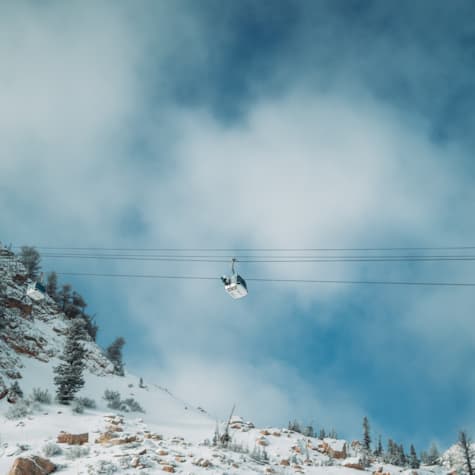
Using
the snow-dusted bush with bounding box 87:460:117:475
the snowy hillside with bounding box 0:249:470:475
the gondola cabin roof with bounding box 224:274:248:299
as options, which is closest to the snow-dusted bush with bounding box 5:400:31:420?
the snowy hillside with bounding box 0:249:470:475

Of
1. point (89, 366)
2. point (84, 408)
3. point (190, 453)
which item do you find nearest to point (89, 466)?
point (190, 453)

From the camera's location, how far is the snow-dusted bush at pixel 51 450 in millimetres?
15637

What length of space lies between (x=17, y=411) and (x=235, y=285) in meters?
16.7

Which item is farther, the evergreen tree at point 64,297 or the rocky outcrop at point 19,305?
the evergreen tree at point 64,297

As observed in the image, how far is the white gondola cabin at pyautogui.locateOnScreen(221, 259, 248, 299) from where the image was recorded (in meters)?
13.8

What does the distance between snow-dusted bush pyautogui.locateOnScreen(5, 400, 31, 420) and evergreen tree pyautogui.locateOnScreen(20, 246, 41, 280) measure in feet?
113

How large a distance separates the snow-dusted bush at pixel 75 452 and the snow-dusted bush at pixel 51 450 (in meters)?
0.31

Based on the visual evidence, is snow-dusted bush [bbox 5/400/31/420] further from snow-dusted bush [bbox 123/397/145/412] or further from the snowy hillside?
snow-dusted bush [bbox 123/397/145/412]

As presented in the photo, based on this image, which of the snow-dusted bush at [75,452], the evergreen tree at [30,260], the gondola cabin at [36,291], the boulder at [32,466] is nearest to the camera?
the boulder at [32,466]

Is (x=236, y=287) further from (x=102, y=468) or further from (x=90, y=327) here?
(x=90, y=327)

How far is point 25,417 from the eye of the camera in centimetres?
2148

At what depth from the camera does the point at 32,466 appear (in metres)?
13.4

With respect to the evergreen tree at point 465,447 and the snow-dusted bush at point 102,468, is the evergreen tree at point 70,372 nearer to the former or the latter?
the snow-dusted bush at point 102,468

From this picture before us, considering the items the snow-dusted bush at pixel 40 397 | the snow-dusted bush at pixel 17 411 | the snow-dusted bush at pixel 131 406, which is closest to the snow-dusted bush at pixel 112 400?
the snow-dusted bush at pixel 131 406
